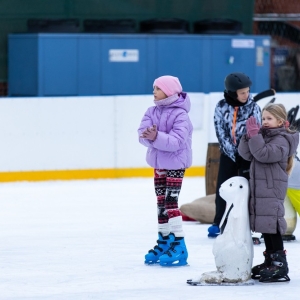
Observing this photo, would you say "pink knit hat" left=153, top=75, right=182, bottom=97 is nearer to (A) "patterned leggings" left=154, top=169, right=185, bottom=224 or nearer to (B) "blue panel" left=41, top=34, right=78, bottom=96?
(A) "patterned leggings" left=154, top=169, right=185, bottom=224

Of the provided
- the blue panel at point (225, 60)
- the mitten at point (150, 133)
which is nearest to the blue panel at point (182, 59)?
the blue panel at point (225, 60)

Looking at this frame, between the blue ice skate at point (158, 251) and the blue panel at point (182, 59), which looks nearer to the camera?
the blue ice skate at point (158, 251)

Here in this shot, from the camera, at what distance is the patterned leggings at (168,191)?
6.47m

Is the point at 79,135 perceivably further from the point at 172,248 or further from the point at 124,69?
the point at 172,248

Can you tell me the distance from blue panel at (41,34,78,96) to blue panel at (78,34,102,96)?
0.10 m

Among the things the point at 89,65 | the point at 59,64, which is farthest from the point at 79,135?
the point at 89,65

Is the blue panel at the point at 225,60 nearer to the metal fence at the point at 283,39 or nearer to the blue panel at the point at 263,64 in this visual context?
the blue panel at the point at 263,64

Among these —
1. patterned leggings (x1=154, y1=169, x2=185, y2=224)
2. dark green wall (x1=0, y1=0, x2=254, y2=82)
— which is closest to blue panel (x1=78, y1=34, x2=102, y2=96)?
dark green wall (x1=0, y1=0, x2=254, y2=82)

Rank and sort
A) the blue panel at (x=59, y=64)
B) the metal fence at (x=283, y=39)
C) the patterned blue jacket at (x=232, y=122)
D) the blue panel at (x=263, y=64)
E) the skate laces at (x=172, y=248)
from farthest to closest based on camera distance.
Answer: the metal fence at (x=283, y=39), the blue panel at (x=263, y=64), the blue panel at (x=59, y=64), the patterned blue jacket at (x=232, y=122), the skate laces at (x=172, y=248)

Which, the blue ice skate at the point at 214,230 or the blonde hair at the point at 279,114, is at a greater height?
the blonde hair at the point at 279,114

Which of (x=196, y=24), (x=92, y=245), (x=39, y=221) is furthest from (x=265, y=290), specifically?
(x=196, y=24)

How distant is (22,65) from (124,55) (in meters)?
1.47

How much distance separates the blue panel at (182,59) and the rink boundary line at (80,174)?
10.5 feet

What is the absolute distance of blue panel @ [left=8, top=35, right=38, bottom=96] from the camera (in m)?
15.0
